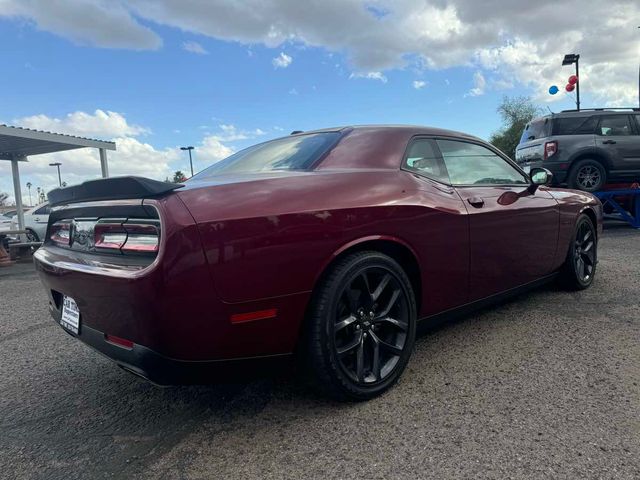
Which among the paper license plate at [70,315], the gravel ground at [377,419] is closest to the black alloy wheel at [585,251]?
the gravel ground at [377,419]

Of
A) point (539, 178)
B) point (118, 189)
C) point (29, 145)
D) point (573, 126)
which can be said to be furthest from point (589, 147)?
point (29, 145)

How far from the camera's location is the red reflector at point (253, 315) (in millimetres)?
2046

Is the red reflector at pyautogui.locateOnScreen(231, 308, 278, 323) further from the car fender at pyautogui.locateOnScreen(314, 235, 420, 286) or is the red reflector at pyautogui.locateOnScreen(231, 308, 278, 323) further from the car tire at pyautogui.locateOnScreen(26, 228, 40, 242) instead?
the car tire at pyautogui.locateOnScreen(26, 228, 40, 242)

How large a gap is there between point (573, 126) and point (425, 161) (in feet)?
24.1

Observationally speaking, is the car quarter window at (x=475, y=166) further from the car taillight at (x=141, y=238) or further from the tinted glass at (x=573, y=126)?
the tinted glass at (x=573, y=126)

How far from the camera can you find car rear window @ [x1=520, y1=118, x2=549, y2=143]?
9.10 m

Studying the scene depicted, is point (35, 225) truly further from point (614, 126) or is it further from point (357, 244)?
point (614, 126)

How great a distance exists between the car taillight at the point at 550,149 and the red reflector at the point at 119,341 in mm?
8671

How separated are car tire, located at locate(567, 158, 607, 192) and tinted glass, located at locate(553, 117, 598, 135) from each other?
55 centimetres

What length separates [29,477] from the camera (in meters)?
2.01

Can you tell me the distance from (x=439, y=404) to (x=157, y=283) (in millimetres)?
1518

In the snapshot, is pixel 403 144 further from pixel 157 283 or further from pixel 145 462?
pixel 145 462

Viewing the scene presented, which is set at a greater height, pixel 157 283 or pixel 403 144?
pixel 403 144

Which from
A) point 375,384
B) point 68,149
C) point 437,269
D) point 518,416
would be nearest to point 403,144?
point 437,269
